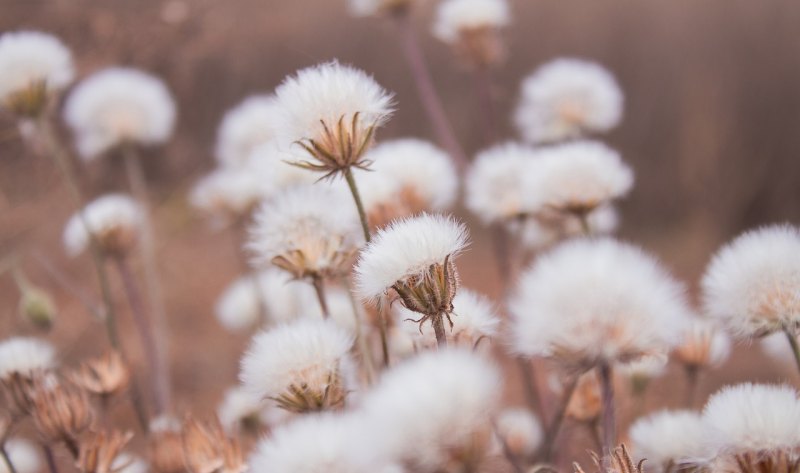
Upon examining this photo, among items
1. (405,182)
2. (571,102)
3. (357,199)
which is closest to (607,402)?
(357,199)

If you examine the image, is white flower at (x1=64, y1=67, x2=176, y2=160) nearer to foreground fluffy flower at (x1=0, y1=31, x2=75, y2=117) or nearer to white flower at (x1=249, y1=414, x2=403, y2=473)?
foreground fluffy flower at (x1=0, y1=31, x2=75, y2=117)

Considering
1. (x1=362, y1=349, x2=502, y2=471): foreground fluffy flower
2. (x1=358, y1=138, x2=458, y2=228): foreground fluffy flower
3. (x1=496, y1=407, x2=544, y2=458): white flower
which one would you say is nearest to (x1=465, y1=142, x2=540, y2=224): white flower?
(x1=358, y1=138, x2=458, y2=228): foreground fluffy flower

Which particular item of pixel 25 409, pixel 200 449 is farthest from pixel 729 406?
pixel 25 409

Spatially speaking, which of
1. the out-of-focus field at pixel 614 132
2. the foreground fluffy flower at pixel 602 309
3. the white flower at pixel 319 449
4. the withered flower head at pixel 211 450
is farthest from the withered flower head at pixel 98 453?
the out-of-focus field at pixel 614 132

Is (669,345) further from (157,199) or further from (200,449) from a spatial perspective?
(157,199)

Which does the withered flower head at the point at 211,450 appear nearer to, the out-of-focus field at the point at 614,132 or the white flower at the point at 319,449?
the white flower at the point at 319,449
